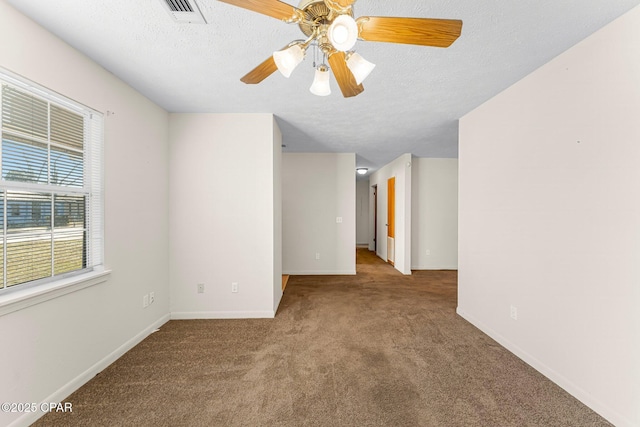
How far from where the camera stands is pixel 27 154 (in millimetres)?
1535

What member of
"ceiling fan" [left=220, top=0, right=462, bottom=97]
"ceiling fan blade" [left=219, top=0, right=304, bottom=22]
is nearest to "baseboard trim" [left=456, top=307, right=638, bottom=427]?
"ceiling fan" [left=220, top=0, right=462, bottom=97]

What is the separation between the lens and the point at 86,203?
1.95 m

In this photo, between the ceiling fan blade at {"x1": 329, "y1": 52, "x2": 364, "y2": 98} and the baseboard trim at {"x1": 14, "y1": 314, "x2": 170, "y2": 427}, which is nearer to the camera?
the ceiling fan blade at {"x1": 329, "y1": 52, "x2": 364, "y2": 98}

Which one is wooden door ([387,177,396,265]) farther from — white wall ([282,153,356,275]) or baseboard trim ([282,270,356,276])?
baseboard trim ([282,270,356,276])

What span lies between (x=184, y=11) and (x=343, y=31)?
1137mm

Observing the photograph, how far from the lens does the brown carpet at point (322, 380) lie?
155cm

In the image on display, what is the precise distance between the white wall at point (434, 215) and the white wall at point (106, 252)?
4.65 meters

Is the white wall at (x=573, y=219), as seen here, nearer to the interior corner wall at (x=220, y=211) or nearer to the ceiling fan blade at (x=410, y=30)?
the ceiling fan blade at (x=410, y=30)

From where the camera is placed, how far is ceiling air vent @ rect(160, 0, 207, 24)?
1.35 metres

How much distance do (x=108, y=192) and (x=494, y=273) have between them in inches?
145

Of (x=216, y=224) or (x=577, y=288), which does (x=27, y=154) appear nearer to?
(x=216, y=224)

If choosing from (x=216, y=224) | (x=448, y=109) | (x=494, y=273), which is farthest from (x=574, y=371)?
(x=216, y=224)

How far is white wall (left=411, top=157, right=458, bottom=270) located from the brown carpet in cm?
253

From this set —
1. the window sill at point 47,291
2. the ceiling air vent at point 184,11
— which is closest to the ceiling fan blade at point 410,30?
the ceiling air vent at point 184,11
